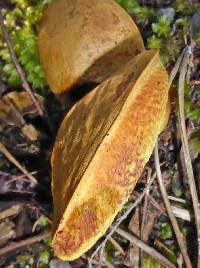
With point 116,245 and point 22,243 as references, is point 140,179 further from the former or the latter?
point 22,243

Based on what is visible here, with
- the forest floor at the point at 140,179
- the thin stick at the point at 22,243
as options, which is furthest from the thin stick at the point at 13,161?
the thin stick at the point at 22,243

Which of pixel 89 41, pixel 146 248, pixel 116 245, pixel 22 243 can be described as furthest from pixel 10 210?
pixel 89 41

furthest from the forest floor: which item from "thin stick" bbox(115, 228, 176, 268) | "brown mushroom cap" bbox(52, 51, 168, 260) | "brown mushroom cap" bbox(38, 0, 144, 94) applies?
"brown mushroom cap" bbox(52, 51, 168, 260)

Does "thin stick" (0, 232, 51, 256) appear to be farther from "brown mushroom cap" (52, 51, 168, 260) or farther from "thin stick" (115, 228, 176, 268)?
"brown mushroom cap" (52, 51, 168, 260)

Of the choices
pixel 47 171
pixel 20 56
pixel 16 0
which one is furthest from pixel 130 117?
pixel 16 0

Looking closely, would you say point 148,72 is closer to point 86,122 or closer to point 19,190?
point 86,122

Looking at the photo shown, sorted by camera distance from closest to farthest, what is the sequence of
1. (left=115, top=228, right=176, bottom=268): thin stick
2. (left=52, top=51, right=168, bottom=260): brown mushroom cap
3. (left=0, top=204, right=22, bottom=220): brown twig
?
(left=52, top=51, right=168, bottom=260): brown mushroom cap, (left=115, top=228, right=176, bottom=268): thin stick, (left=0, top=204, right=22, bottom=220): brown twig

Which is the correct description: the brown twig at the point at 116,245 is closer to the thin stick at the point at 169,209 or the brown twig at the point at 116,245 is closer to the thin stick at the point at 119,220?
the thin stick at the point at 119,220
